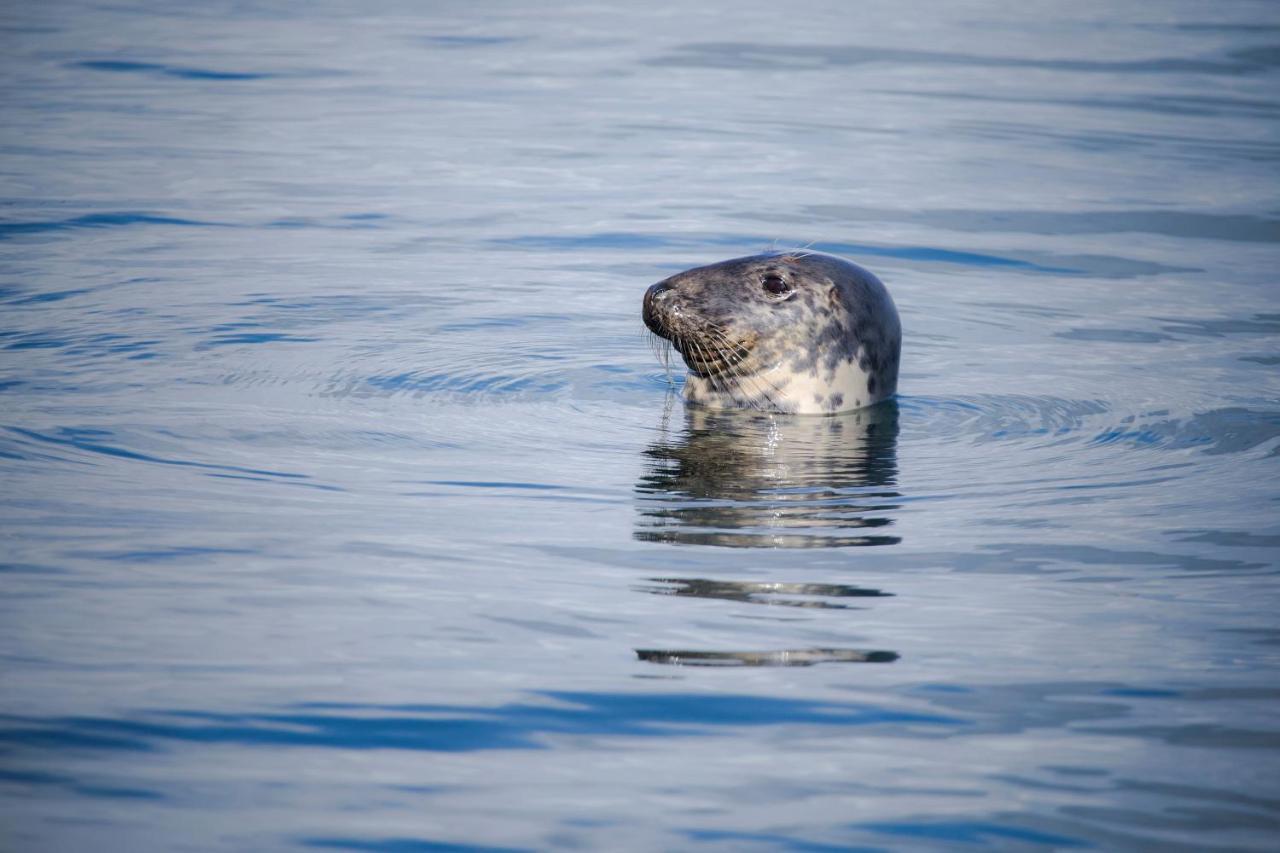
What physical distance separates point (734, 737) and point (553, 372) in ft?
17.7

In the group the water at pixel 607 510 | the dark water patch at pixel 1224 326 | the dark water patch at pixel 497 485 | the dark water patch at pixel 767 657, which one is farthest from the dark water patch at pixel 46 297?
the dark water patch at pixel 1224 326

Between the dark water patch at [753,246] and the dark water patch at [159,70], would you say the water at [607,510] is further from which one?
the dark water patch at [159,70]

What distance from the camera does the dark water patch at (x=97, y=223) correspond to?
1358 cm

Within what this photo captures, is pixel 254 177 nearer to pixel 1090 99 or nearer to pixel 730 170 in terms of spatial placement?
pixel 730 170

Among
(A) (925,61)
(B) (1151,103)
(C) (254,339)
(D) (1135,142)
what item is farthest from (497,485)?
(A) (925,61)

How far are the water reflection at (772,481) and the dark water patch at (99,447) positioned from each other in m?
1.62

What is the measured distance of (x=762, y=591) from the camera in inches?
239

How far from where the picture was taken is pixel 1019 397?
31.9 ft

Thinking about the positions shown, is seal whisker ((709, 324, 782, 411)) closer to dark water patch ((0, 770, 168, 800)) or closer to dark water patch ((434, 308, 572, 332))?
dark water patch ((434, 308, 572, 332))

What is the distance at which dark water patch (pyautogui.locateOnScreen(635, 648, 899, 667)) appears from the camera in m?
5.38

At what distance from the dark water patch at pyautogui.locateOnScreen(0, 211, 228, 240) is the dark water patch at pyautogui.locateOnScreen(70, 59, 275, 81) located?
7929 mm

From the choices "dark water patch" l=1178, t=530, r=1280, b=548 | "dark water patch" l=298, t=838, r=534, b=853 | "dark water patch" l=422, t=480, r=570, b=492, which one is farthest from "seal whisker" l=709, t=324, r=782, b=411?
"dark water patch" l=298, t=838, r=534, b=853

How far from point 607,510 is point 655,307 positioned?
6.85 feet

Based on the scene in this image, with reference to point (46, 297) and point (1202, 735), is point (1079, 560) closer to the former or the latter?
point (1202, 735)
